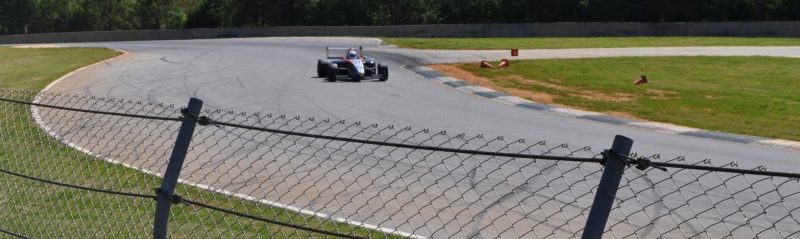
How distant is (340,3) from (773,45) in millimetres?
44078

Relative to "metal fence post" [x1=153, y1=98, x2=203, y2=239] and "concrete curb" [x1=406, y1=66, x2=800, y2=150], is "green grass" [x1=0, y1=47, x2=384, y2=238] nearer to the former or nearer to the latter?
"metal fence post" [x1=153, y1=98, x2=203, y2=239]

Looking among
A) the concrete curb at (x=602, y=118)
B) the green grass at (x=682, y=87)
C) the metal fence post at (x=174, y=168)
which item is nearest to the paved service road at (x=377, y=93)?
the concrete curb at (x=602, y=118)

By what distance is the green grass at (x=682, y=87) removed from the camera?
61.0ft

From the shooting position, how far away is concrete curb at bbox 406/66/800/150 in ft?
50.3

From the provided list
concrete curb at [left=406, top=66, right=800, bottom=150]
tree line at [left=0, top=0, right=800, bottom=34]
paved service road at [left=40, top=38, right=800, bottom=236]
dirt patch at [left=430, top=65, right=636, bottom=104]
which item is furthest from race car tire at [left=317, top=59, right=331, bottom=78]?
tree line at [left=0, top=0, right=800, bottom=34]

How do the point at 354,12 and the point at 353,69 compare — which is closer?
the point at 353,69

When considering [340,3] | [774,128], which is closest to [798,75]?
[774,128]

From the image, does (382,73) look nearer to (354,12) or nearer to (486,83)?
(486,83)

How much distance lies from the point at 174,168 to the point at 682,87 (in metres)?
21.1

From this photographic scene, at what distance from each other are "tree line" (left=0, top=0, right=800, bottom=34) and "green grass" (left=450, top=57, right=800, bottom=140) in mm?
27782

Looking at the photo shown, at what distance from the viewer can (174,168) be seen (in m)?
5.07

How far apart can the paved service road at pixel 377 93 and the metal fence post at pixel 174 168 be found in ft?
11.8

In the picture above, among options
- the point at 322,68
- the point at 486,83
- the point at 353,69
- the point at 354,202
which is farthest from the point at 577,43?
the point at 354,202

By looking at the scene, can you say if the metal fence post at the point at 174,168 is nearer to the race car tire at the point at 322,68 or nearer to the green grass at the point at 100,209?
the green grass at the point at 100,209
